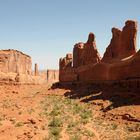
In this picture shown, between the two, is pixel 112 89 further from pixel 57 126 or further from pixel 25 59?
pixel 25 59

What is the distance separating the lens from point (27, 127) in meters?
19.5

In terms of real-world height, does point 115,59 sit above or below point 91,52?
below

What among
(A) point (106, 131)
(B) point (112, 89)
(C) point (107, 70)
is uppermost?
(C) point (107, 70)

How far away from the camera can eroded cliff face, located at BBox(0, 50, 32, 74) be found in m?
61.7

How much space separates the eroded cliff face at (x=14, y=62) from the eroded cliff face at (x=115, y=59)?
50.0 feet

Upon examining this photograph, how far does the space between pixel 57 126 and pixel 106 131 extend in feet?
11.7

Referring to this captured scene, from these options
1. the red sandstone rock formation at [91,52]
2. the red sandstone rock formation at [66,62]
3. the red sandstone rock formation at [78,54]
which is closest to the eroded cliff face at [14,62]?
the red sandstone rock formation at [66,62]

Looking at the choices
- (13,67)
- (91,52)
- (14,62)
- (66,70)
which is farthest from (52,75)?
(91,52)

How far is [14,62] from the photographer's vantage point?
2608 inches

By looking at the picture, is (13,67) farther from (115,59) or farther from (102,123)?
(102,123)

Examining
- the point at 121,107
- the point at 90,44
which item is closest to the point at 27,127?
the point at 121,107

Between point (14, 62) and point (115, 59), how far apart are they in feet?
106

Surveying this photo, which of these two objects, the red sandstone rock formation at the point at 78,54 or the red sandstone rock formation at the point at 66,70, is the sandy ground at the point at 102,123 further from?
the red sandstone rock formation at the point at 78,54

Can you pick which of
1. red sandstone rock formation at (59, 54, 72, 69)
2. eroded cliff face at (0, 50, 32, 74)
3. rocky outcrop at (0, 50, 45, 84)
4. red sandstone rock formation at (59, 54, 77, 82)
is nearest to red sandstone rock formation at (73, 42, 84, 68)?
red sandstone rock formation at (59, 54, 77, 82)
